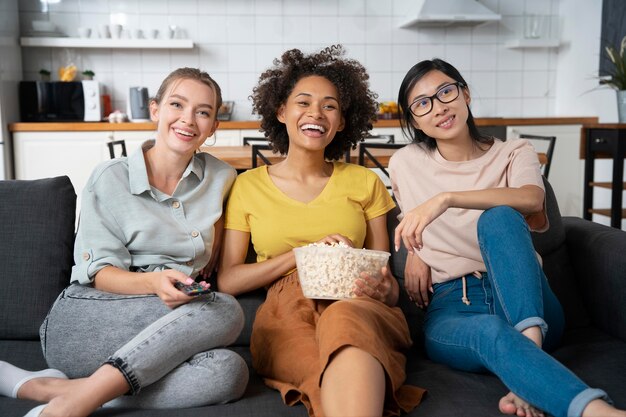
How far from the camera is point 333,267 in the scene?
148 cm

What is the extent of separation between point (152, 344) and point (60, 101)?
3.81 meters

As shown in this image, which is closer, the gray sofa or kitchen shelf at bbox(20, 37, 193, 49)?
the gray sofa

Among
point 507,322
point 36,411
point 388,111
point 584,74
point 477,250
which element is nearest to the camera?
point 36,411

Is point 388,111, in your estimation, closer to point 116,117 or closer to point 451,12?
point 451,12

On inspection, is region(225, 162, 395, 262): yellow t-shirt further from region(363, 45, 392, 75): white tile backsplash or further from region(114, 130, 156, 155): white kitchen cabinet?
region(363, 45, 392, 75): white tile backsplash

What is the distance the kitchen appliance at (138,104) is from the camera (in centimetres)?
476

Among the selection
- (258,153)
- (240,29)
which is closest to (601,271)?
(258,153)

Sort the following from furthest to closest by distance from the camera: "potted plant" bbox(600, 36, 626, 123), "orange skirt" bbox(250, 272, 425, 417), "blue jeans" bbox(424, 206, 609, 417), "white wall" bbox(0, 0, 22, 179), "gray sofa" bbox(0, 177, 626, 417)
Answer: "white wall" bbox(0, 0, 22, 179), "potted plant" bbox(600, 36, 626, 123), "gray sofa" bbox(0, 177, 626, 417), "orange skirt" bbox(250, 272, 425, 417), "blue jeans" bbox(424, 206, 609, 417)

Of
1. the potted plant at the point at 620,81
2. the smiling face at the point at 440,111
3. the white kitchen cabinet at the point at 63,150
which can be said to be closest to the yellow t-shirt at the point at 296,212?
the smiling face at the point at 440,111

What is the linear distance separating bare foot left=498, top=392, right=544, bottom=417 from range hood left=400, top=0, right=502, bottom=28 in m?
3.94

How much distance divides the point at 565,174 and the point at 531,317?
12.4 ft

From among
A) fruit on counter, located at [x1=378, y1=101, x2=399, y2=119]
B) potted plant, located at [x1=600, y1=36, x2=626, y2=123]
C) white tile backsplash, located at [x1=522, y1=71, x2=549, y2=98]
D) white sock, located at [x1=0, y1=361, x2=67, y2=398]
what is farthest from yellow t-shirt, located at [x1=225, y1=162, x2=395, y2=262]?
white tile backsplash, located at [x1=522, y1=71, x2=549, y2=98]

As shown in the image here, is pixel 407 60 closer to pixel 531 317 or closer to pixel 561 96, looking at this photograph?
pixel 561 96

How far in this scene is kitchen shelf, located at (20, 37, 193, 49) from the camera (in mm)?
4699
